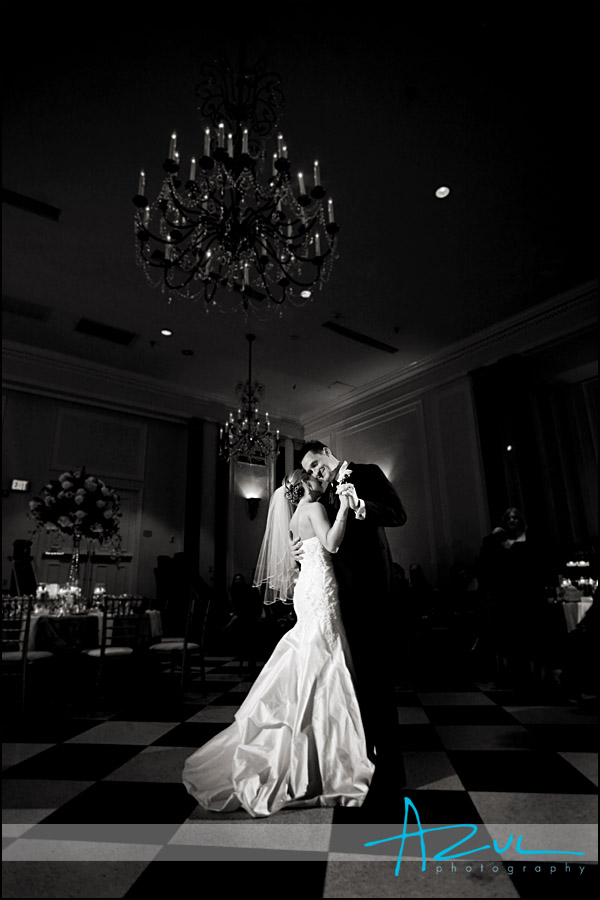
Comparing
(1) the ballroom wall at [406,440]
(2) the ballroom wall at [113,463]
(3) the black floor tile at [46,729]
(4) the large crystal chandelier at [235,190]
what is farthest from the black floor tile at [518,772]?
(2) the ballroom wall at [113,463]

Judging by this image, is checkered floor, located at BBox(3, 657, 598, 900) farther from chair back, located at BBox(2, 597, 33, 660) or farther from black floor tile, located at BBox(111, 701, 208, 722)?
chair back, located at BBox(2, 597, 33, 660)

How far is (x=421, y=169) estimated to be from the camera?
4648 mm

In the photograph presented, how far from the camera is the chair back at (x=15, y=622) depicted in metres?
3.78

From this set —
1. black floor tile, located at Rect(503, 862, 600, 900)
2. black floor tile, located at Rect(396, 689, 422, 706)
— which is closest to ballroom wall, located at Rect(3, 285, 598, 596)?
black floor tile, located at Rect(396, 689, 422, 706)

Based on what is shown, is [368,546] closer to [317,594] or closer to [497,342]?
[317,594]

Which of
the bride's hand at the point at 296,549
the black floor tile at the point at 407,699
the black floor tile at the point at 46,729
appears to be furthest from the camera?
the black floor tile at the point at 407,699

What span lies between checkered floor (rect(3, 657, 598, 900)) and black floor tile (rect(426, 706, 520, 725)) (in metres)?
0.13

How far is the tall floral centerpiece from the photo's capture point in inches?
186

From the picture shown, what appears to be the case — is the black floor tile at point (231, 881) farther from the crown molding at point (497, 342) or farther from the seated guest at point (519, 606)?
the crown molding at point (497, 342)

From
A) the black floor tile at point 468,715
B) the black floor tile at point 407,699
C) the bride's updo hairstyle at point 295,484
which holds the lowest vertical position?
the black floor tile at point 407,699

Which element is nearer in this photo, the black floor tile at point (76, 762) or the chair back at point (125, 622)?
the black floor tile at point (76, 762)

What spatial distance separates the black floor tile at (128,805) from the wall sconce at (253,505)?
1161 millimetres

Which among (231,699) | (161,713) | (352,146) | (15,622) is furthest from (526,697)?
(352,146)

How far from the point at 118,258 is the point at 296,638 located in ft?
17.4
